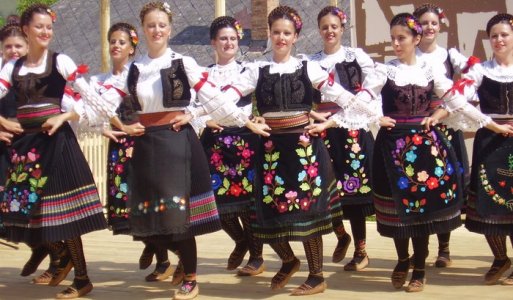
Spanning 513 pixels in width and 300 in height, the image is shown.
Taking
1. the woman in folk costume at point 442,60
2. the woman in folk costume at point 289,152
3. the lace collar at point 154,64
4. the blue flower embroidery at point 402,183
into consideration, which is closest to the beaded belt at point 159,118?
the lace collar at point 154,64

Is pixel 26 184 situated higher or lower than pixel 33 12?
lower

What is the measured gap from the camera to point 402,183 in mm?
6344

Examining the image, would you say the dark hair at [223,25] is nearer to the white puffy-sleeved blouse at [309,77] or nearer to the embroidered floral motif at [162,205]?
the white puffy-sleeved blouse at [309,77]

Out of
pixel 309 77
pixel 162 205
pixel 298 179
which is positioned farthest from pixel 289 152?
pixel 162 205

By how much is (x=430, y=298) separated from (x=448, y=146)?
3.37 feet

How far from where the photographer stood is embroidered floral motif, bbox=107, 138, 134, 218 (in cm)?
720

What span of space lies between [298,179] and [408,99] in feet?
2.90

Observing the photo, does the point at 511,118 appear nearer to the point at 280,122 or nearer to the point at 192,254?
the point at 280,122

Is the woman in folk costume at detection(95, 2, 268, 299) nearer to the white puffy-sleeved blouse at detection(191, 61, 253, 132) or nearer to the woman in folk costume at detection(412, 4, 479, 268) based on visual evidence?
the white puffy-sleeved blouse at detection(191, 61, 253, 132)

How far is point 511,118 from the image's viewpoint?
6.42 metres

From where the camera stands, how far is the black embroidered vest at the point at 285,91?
6227 millimetres

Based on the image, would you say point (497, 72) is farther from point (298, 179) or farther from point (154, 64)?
point (154, 64)

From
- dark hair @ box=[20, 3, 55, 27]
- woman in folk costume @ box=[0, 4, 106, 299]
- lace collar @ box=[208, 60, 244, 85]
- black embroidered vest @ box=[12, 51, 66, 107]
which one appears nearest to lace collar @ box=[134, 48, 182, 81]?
woman in folk costume @ box=[0, 4, 106, 299]

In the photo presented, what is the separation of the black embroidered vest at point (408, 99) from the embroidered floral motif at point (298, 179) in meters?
0.62
